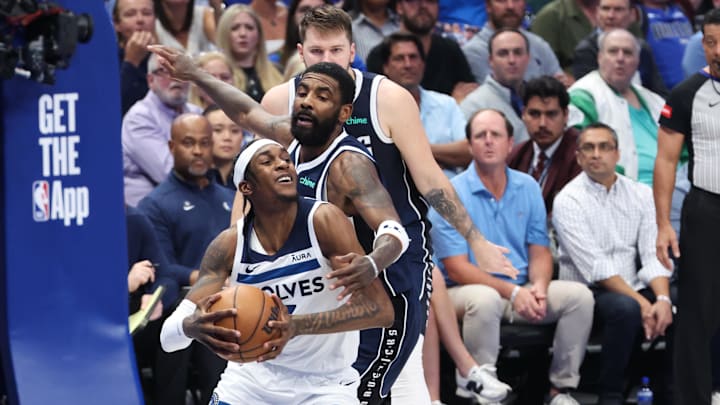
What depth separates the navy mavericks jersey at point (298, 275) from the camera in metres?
4.64

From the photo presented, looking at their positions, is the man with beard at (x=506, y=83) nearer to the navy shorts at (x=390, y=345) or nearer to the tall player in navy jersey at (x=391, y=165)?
the tall player in navy jersey at (x=391, y=165)

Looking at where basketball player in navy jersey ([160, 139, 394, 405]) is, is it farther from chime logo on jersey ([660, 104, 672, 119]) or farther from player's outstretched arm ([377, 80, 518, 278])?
chime logo on jersey ([660, 104, 672, 119])

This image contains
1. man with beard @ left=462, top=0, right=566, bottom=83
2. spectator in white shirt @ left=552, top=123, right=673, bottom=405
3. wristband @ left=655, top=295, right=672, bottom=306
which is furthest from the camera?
man with beard @ left=462, top=0, right=566, bottom=83

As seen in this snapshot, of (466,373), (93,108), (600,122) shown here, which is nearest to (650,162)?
(600,122)

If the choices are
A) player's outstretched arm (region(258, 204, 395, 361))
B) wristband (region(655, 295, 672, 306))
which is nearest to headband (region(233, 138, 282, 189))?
player's outstretched arm (region(258, 204, 395, 361))

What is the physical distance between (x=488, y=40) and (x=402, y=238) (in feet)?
18.0

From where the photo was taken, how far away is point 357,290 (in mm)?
4523

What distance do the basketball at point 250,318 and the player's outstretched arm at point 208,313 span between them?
0.07 ft

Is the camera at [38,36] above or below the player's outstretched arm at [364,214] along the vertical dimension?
above

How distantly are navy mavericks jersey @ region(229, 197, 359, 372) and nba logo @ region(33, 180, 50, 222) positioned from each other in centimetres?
139

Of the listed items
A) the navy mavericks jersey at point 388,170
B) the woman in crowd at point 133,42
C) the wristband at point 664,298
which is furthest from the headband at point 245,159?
the woman in crowd at point 133,42

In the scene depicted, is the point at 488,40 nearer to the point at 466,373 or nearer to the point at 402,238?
the point at 466,373

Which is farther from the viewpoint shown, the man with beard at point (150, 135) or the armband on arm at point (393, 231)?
the man with beard at point (150, 135)

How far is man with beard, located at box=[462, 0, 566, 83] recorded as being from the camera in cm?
981
